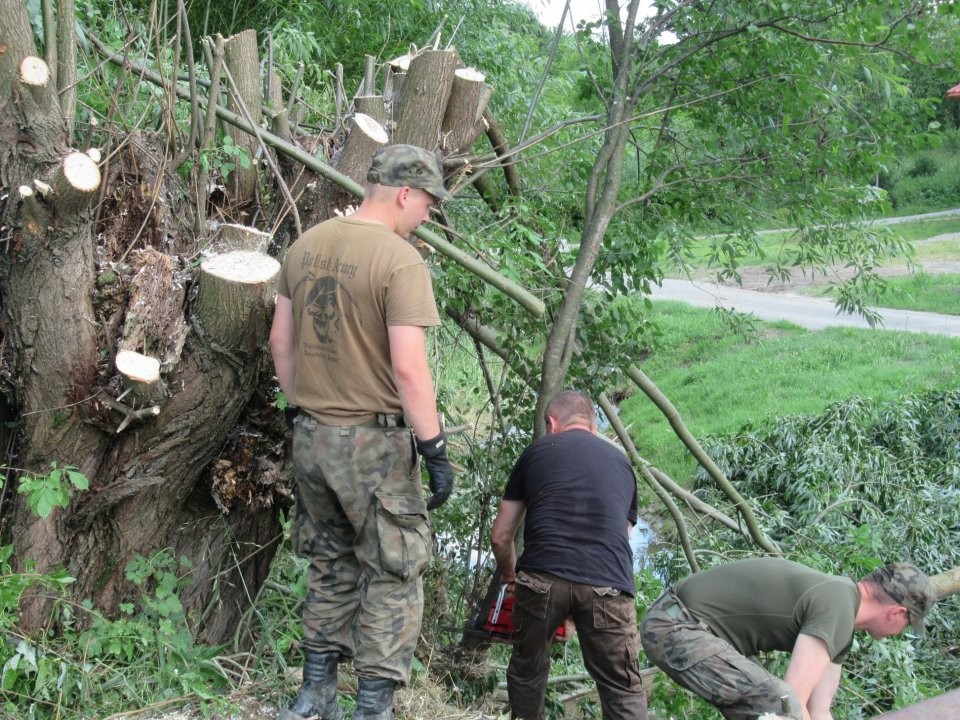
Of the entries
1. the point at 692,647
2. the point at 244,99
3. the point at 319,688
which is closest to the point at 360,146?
the point at 244,99

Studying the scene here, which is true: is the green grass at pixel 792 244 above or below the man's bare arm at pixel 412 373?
above

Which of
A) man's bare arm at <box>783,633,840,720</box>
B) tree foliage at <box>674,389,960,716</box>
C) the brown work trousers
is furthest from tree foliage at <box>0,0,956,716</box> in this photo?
tree foliage at <box>674,389,960,716</box>

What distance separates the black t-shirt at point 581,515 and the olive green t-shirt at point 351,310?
3.48 ft

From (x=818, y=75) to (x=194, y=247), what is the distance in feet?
12.1

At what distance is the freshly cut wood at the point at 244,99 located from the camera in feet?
14.2

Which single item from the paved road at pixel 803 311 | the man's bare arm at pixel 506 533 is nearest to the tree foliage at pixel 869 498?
the man's bare arm at pixel 506 533

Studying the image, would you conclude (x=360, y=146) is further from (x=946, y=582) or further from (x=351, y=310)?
(x=946, y=582)

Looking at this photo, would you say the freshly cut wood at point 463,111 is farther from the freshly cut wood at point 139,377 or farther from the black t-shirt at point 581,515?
the freshly cut wood at point 139,377

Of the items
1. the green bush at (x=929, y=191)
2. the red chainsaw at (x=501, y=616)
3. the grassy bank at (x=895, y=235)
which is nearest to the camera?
the red chainsaw at (x=501, y=616)

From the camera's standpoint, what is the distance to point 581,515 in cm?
404

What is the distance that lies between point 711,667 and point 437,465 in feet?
5.51

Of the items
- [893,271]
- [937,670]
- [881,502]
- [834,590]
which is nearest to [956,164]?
[893,271]

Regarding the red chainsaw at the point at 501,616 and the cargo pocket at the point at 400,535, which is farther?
the red chainsaw at the point at 501,616

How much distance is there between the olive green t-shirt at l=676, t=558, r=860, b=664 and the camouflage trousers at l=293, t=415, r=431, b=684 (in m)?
1.52
